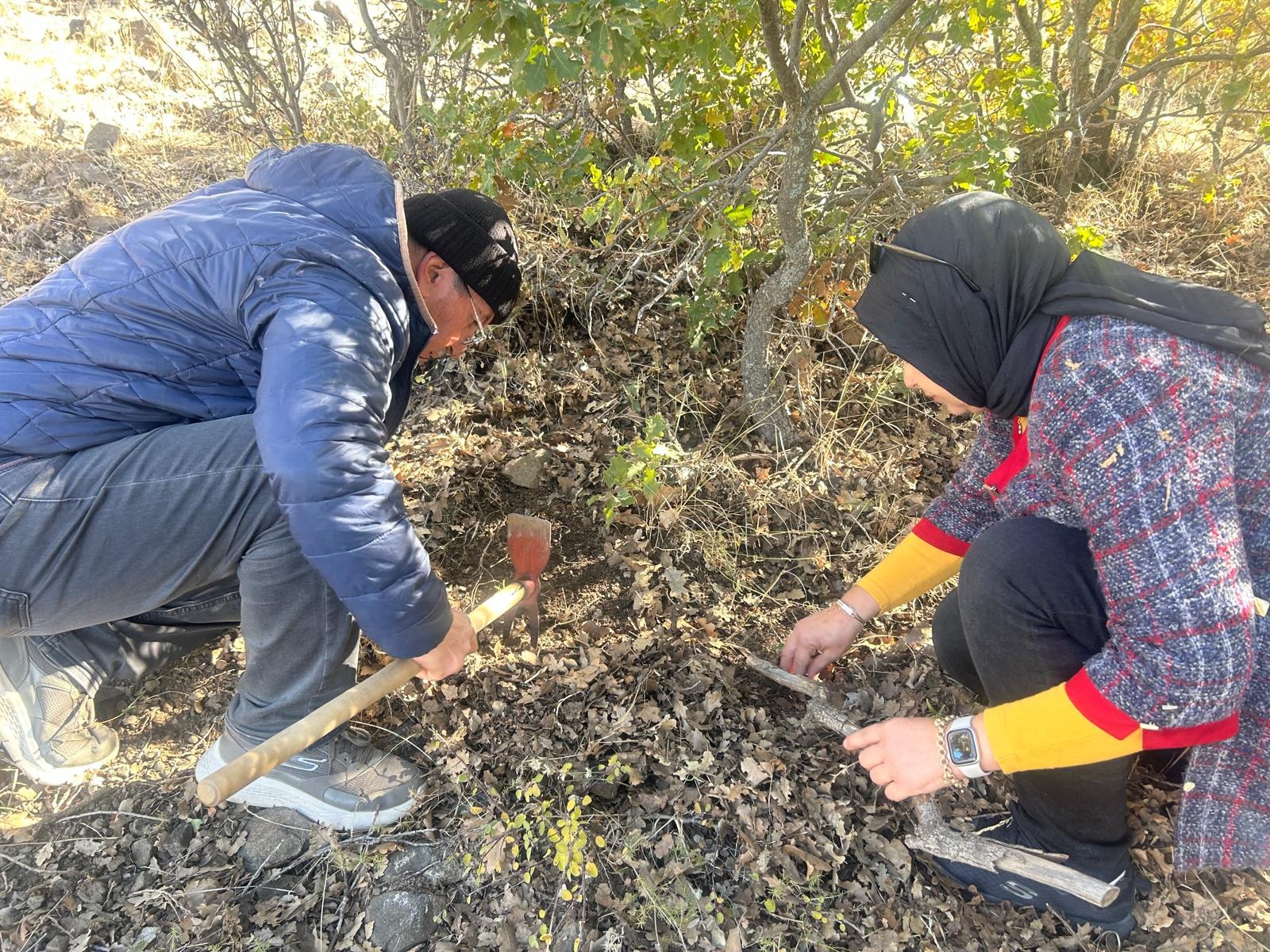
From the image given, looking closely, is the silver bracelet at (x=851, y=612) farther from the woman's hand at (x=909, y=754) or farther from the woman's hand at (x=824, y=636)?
the woman's hand at (x=909, y=754)

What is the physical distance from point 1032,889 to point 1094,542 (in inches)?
39.9

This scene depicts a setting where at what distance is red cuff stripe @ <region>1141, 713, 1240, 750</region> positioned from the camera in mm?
1563

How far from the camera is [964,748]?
66.1 inches

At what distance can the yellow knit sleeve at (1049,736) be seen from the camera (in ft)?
5.03

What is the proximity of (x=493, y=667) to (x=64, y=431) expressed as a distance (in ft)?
4.39

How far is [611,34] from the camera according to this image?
5.98ft

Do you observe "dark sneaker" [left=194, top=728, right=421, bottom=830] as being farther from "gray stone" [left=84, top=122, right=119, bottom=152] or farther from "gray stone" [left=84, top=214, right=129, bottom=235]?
"gray stone" [left=84, top=122, right=119, bottom=152]

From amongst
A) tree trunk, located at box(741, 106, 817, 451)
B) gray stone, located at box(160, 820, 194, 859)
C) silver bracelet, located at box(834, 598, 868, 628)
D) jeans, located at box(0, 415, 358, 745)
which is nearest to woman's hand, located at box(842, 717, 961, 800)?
silver bracelet, located at box(834, 598, 868, 628)

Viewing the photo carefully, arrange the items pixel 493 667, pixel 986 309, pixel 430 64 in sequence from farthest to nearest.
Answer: pixel 430 64 < pixel 493 667 < pixel 986 309

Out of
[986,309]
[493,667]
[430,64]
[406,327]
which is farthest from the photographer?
[430,64]

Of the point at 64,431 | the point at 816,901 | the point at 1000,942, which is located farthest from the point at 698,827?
the point at 64,431

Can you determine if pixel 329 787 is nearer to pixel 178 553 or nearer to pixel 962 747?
pixel 178 553

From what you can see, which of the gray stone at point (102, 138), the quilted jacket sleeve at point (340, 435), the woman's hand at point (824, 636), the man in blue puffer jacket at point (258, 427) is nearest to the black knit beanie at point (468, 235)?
the man in blue puffer jacket at point (258, 427)

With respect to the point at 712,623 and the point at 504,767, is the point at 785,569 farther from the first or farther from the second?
the point at 504,767
